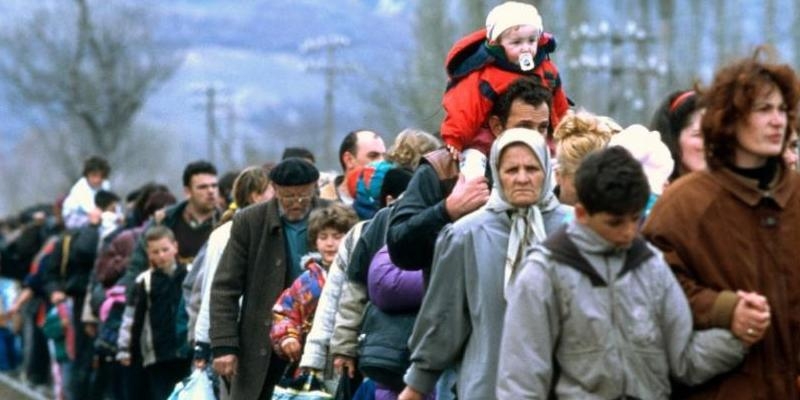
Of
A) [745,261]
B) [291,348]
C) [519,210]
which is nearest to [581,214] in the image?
[745,261]

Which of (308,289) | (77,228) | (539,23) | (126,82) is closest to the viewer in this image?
(539,23)

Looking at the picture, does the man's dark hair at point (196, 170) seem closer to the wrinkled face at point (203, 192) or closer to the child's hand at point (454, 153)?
the wrinkled face at point (203, 192)

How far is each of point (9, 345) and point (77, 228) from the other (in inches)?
310

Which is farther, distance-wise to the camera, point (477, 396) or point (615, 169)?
point (477, 396)

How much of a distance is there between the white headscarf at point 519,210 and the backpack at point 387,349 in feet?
5.69

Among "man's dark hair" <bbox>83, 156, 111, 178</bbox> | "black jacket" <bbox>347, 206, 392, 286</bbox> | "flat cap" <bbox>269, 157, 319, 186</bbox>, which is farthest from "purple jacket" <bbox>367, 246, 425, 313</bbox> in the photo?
"man's dark hair" <bbox>83, 156, 111, 178</bbox>

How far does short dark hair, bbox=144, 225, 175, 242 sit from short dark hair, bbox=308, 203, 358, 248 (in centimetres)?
441

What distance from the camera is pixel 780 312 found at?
8.29m

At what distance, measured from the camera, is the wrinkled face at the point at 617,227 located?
8.15m

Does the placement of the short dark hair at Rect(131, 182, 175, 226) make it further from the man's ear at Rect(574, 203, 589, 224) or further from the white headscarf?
the man's ear at Rect(574, 203, 589, 224)

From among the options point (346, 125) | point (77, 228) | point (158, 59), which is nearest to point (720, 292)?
point (77, 228)

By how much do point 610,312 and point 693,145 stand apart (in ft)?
4.00

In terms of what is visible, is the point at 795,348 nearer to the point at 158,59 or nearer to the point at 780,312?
the point at 780,312

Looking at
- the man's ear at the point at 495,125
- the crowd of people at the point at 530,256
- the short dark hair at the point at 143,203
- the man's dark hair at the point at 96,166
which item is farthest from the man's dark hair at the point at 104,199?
the man's ear at the point at 495,125
